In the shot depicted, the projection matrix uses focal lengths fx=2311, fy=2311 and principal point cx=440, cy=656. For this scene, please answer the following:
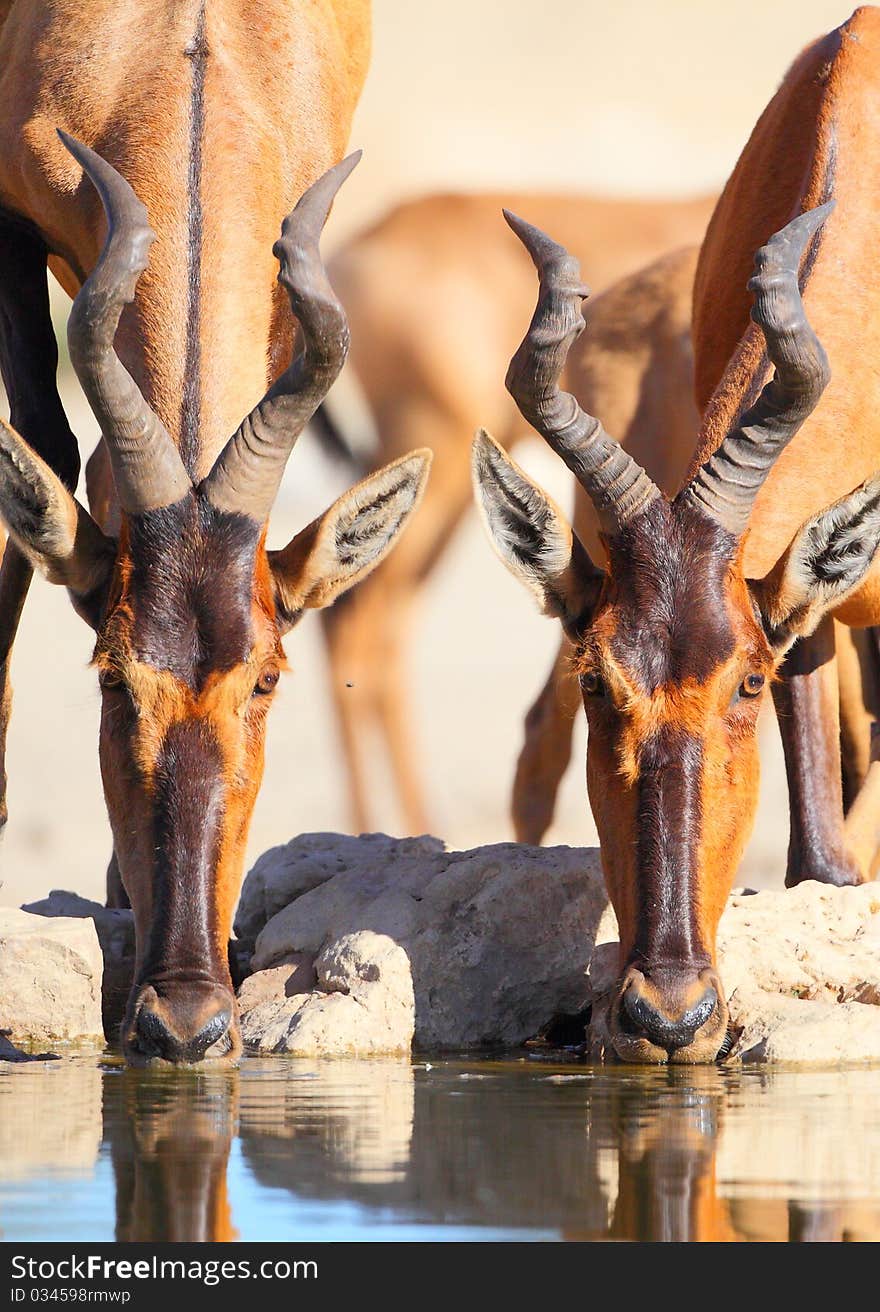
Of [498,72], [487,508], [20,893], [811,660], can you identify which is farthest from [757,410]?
[498,72]

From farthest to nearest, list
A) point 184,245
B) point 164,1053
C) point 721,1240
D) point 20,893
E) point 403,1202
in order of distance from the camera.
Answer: point 20,893
point 184,245
point 164,1053
point 403,1202
point 721,1240

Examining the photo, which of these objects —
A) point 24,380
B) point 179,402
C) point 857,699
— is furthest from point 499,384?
point 179,402

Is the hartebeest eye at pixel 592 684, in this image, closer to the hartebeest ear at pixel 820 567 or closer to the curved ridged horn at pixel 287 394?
the hartebeest ear at pixel 820 567

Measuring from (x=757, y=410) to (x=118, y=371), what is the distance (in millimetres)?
2432

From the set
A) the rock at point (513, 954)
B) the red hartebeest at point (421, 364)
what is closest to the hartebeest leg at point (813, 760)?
the rock at point (513, 954)

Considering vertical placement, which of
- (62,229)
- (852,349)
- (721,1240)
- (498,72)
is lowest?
(721,1240)

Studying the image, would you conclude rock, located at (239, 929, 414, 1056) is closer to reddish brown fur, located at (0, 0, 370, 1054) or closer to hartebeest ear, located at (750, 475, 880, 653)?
reddish brown fur, located at (0, 0, 370, 1054)

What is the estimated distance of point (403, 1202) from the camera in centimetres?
538

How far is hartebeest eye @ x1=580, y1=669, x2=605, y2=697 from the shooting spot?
8500mm

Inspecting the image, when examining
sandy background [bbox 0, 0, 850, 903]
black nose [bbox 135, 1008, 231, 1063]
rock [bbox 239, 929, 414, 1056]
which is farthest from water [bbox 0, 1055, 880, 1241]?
sandy background [bbox 0, 0, 850, 903]

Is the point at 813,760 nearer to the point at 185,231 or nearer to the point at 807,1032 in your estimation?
the point at 807,1032

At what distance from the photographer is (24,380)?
11008mm

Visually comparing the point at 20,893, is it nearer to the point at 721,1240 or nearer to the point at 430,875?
the point at 430,875

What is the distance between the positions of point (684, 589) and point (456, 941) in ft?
5.38
